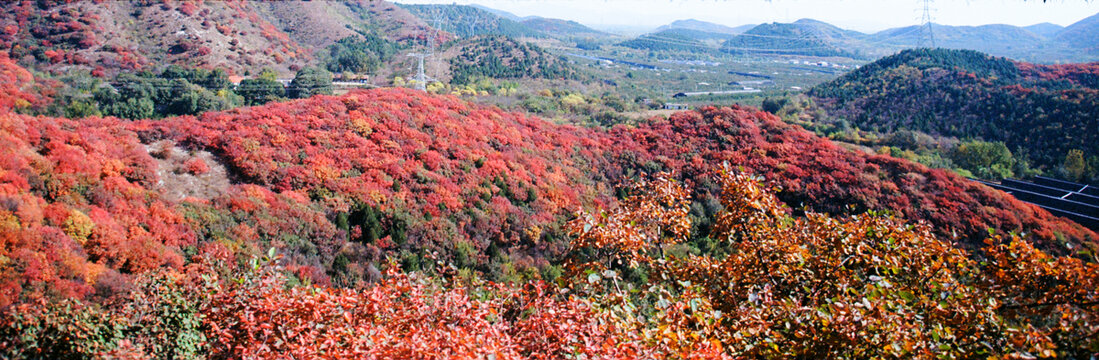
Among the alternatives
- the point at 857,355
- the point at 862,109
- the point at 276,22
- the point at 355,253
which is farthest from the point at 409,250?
the point at 276,22

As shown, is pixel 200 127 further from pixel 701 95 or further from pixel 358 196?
pixel 701 95

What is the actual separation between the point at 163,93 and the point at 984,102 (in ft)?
223

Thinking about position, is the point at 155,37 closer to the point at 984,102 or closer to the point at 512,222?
the point at 512,222

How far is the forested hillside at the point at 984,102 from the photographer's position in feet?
119

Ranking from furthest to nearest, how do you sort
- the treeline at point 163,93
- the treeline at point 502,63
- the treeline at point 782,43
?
the treeline at point 782,43, the treeline at point 502,63, the treeline at point 163,93

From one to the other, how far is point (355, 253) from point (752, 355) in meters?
9.87

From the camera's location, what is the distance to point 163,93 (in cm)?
3272

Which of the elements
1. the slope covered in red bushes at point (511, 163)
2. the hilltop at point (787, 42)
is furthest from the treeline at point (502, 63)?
the hilltop at point (787, 42)

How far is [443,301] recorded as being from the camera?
526cm

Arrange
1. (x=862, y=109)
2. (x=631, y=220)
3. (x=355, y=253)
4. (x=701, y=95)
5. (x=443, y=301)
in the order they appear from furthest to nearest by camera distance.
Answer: (x=701, y=95) < (x=862, y=109) < (x=355, y=253) < (x=631, y=220) < (x=443, y=301)

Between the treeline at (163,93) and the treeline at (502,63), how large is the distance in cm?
2265

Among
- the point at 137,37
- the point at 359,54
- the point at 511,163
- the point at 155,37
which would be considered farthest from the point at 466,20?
the point at 511,163

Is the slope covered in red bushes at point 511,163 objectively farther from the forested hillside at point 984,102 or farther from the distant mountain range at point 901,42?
the distant mountain range at point 901,42

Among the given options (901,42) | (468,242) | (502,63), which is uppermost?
(901,42)
